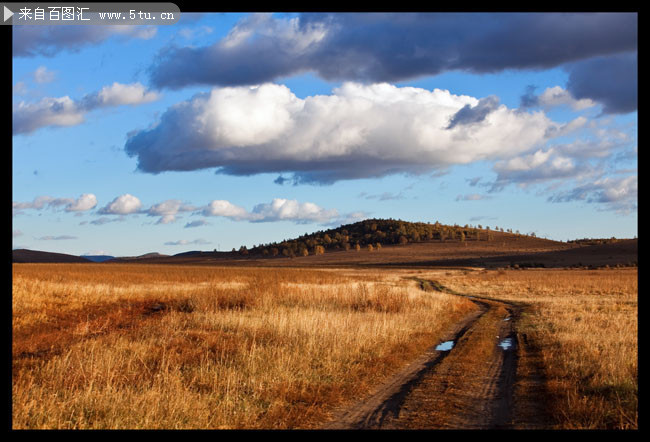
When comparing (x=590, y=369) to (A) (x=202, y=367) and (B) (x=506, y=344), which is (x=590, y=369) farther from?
(A) (x=202, y=367)

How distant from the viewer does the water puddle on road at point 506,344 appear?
53.3ft

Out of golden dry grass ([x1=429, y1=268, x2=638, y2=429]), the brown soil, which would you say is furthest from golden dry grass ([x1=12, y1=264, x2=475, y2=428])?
the brown soil

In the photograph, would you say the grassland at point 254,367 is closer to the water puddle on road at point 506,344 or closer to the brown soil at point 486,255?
the water puddle on road at point 506,344

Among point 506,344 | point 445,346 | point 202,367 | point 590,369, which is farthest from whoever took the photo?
point 506,344

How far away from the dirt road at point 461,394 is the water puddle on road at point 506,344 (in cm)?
3

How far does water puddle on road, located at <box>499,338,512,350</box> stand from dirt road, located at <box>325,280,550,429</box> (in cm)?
3

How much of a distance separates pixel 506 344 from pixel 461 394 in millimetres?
7336

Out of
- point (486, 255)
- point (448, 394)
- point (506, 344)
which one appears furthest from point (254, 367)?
point (486, 255)

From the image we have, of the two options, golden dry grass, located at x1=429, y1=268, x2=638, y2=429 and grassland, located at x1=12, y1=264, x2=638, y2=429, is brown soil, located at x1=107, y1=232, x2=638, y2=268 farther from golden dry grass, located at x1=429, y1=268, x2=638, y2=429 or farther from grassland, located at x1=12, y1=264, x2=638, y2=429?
grassland, located at x1=12, y1=264, x2=638, y2=429

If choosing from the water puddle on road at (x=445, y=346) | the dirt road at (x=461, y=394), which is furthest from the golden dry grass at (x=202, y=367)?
the dirt road at (x=461, y=394)

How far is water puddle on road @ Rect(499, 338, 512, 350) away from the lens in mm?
16250

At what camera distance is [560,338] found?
16.2m

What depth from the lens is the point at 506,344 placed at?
16.9m
